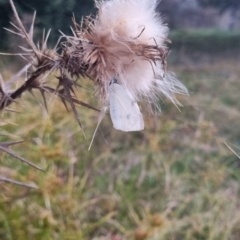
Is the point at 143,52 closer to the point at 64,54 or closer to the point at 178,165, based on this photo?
the point at 64,54

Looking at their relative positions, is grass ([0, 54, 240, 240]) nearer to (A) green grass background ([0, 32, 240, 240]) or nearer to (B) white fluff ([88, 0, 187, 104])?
(A) green grass background ([0, 32, 240, 240])

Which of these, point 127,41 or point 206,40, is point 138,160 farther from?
point 127,41

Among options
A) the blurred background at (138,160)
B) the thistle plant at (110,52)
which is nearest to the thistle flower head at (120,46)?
the thistle plant at (110,52)

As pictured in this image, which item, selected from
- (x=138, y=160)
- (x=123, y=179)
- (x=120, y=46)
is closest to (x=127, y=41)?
(x=120, y=46)

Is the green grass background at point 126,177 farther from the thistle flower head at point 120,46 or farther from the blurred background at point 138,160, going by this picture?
the thistle flower head at point 120,46

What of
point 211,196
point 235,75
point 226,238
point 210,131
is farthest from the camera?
point 235,75

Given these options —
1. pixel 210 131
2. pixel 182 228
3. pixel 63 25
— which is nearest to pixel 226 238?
pixel 182 228
